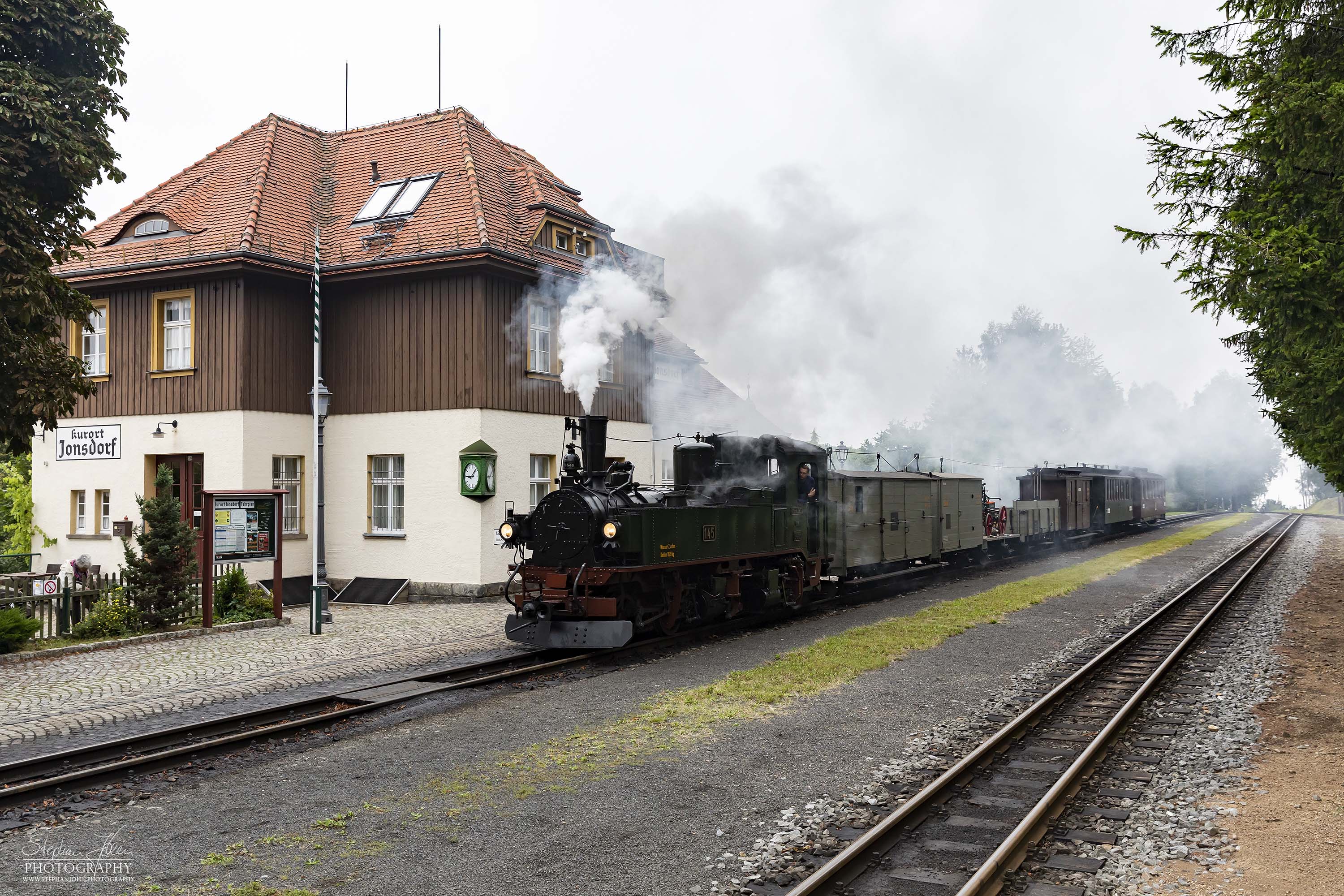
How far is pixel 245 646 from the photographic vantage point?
12.9m

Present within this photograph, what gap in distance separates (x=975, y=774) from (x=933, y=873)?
197 cm

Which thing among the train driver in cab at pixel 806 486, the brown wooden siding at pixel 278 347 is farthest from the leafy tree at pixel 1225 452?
the brown wooden siding at pixel 278 347

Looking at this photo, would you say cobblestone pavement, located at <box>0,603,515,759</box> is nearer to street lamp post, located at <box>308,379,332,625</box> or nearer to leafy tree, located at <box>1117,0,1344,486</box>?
street lamp post, located at <box>308,379,332,625</box>

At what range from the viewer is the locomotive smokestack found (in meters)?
12.5

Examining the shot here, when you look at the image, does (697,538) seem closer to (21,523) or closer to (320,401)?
(320,401)

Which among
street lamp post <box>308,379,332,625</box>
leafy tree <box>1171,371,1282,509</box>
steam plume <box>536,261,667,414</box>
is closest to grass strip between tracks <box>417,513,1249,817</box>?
steam plume <box>536,261,667,414</box>

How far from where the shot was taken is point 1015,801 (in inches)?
255

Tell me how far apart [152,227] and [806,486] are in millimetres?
14529

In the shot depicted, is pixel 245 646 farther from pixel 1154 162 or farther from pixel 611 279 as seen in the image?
pixel 1154 162

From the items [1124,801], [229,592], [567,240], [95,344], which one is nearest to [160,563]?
[229,592]

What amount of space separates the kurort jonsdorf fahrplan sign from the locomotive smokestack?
11820 millimetres

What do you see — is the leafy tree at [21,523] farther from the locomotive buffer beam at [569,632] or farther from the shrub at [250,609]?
the locomotive buffer beam at [569,632]

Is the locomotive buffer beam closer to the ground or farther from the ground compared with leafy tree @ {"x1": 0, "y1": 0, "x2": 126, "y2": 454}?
closer to the ground

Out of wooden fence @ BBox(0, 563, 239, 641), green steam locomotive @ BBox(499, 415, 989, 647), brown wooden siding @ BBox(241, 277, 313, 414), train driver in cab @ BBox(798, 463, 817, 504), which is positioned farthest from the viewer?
brown wooden siding @ BBox(241, 277, 313, 414)
